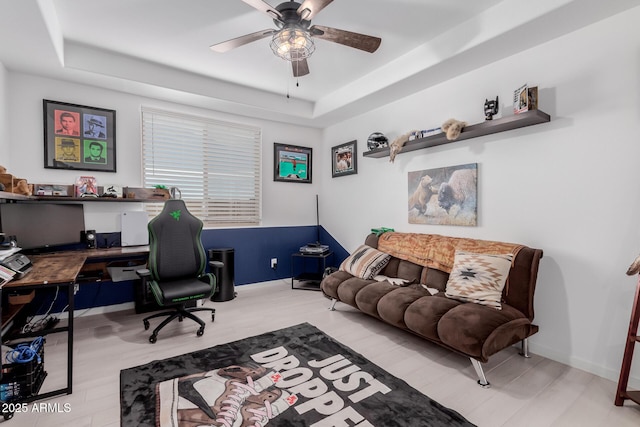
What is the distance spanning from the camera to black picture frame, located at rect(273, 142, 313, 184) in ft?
15.8

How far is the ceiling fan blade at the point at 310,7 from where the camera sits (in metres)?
1.88

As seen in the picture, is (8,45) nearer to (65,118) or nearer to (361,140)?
(65,118)

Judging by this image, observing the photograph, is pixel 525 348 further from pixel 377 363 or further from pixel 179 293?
pixel 179 293

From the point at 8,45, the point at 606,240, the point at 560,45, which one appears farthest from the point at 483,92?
the point at 8,45

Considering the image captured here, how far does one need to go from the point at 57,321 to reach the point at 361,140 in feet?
13.7

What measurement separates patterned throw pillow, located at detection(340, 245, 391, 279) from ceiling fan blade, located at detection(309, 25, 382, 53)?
216 centimetres

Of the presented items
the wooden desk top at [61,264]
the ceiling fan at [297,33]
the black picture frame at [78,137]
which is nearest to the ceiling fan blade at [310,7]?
the ceiling fan at [297,33]

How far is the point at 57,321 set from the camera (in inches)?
122

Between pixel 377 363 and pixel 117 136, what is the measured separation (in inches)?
147

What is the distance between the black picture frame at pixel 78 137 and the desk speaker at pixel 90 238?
2.33 ft

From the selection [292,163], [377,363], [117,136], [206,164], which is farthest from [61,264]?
[292,163]

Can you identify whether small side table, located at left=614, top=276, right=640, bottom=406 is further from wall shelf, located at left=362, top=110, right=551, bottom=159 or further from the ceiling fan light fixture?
the ceiling fan light fixture

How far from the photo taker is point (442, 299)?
8.44 feet

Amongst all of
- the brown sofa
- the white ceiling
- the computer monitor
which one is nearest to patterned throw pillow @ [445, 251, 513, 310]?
the brown sofa
